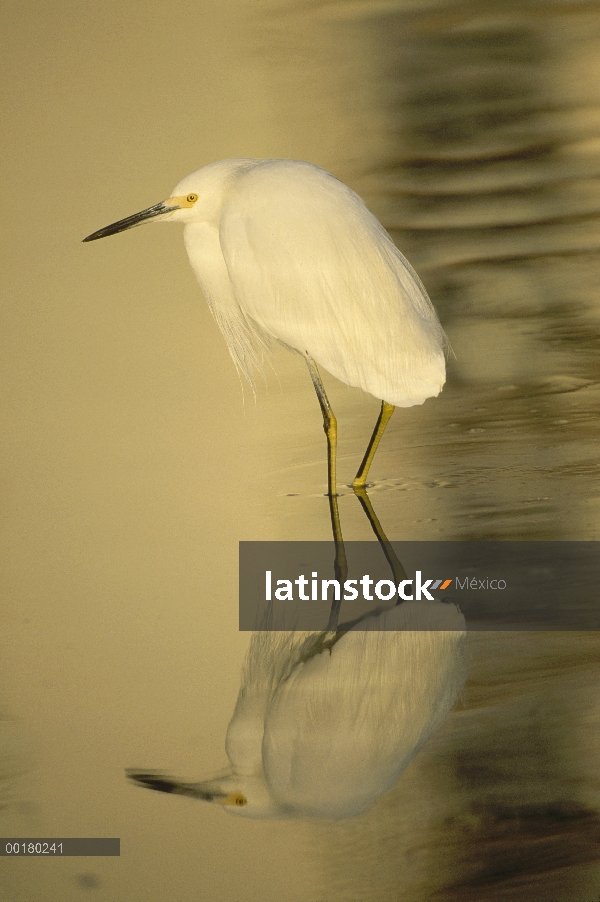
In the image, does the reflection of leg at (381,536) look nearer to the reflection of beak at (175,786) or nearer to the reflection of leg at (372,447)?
the reflection of leg at (372,447)

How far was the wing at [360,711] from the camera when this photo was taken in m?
1.98

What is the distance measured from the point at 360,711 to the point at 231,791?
0.32m

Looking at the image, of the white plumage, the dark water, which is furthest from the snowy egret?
the dark water

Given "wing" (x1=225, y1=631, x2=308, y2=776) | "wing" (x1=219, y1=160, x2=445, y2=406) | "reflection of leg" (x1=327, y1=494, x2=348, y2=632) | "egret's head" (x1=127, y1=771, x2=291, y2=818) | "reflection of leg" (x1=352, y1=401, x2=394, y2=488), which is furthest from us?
"reflection of leg" (x1=352, y1=401, x2=394, y2=488)

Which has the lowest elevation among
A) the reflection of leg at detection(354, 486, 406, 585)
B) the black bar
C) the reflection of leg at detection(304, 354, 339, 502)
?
the reflection of leg at detection(354, 486, 406, 585)

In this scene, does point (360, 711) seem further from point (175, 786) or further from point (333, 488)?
point (333, 488)

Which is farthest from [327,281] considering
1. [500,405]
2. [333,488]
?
[500,405]

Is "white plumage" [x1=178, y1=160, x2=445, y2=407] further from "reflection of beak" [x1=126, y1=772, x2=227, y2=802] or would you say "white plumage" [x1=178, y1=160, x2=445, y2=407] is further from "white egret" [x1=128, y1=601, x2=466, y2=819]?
"reflection of beak" [x1=126, y1=772, x2=227, y2=802]

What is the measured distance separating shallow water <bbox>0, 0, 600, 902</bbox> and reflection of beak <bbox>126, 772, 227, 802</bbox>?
4cm

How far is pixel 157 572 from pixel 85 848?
3.83 feet

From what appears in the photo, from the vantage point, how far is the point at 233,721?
2.19 metres

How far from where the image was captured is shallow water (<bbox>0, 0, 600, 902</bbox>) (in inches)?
73.2

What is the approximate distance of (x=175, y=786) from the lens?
6.57ft

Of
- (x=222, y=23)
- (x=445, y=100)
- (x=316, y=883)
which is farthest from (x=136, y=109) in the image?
(x=316, y=883)
